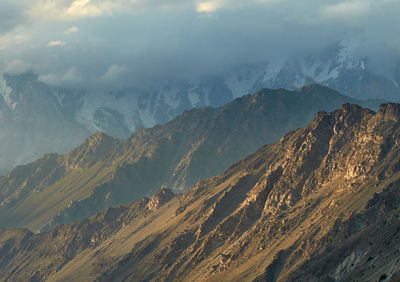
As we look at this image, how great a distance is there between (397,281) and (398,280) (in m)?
0.73

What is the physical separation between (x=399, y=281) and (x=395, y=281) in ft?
15.0

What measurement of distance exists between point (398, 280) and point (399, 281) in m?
2.54

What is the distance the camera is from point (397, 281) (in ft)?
548

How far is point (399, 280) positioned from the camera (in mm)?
166750

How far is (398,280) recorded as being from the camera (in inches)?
6599

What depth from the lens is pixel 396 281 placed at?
16825 centimetres

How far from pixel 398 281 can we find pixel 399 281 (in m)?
0.89

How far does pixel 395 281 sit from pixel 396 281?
4.59ft

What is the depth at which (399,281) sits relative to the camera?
16512cm

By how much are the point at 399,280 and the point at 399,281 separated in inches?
65.9

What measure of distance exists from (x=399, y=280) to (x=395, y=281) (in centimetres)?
296

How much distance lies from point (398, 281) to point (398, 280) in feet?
5.49
